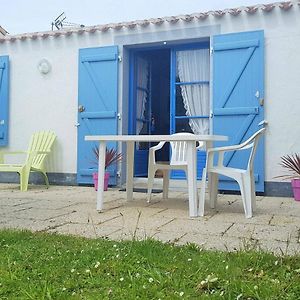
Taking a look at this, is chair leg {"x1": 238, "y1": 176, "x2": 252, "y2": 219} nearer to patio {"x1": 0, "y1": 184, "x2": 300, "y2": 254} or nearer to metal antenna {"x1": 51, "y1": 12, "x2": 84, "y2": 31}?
patio {"x1": 0, "y1": 184, "x2": 300, "y2": 254}

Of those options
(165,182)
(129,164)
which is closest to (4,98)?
(129,164)

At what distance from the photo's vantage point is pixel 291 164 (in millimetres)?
4832

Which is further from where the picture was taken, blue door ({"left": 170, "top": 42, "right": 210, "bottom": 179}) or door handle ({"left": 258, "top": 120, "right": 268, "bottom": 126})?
blue door ({"left": 170, "top": 42, "right": 210, "bottom": 179})

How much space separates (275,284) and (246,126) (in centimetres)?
373

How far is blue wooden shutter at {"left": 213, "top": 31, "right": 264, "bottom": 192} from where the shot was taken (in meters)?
5.09

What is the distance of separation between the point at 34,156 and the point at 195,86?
2.62 m

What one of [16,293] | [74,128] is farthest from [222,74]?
[16,293]

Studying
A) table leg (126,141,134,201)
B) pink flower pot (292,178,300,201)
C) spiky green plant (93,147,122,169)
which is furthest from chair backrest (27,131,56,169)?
pink flower pot (292,178,300,201)

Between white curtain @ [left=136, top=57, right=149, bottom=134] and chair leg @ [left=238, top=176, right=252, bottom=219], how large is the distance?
347 cm

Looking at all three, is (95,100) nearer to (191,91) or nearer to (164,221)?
(191,91)

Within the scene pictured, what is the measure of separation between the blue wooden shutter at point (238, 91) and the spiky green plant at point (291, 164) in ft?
0.89

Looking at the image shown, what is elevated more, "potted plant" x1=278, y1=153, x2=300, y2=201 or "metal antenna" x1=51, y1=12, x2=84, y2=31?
"metal antenna" x1=51, y1=12, x2=84, y2=31

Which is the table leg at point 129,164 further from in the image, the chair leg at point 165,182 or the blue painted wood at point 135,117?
the blue painted wood at point 135,117

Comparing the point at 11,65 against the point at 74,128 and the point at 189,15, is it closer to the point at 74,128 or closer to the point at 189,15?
the point at 74,128
